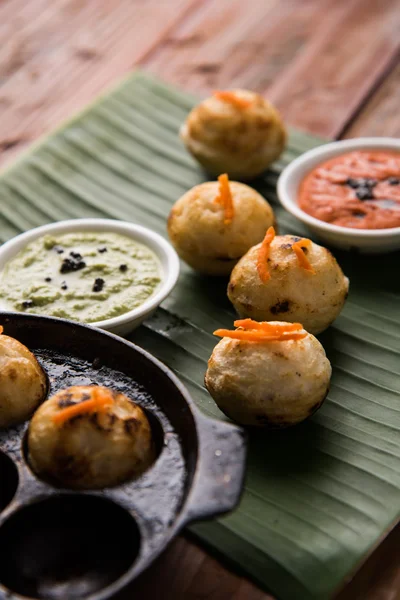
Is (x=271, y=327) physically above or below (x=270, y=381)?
above

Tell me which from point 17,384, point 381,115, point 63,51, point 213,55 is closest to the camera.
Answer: point 17,384

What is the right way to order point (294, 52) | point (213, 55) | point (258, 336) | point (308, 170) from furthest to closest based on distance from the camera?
1. point (213, 55)
2. point (294, 52)
3. point (308, 170)
4. point (258, 336)

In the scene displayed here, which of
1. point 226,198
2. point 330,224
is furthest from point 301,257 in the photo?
point 330,224

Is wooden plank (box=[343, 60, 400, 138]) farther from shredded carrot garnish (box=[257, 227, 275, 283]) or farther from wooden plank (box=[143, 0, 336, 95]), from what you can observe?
shredded carrot garnish (box=[257, 227, 275, 283])

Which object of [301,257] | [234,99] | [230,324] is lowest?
[230,324]

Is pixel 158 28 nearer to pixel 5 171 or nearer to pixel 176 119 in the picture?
pixel 176 119

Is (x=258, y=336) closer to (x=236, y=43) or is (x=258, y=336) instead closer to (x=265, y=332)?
(x=265, y=332)

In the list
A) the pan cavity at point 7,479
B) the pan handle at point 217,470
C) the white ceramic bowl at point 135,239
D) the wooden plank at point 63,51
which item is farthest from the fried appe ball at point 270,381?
the wooden plank at point 63,51
